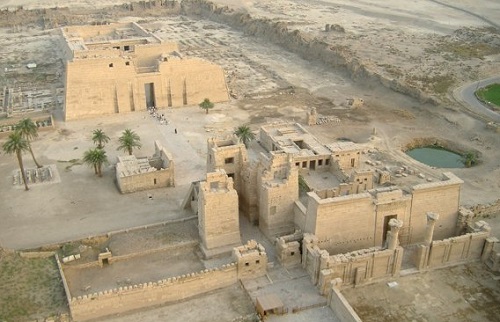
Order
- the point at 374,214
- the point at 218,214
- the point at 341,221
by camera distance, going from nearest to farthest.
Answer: the point at 341,221 → the point at 374,214 → the point at 218,214

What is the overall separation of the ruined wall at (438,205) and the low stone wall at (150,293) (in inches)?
510

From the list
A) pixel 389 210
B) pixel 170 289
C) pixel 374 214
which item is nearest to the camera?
pixel 170 289

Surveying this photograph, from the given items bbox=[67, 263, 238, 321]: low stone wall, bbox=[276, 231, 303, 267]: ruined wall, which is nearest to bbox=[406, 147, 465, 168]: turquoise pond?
bbox=[276, 231, 303, 267]: ruined wall

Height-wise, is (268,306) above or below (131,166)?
below

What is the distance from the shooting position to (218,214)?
38312 millimetres

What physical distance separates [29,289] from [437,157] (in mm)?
40934

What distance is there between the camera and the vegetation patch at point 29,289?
3228 centimetres

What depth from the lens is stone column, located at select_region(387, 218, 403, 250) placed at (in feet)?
111

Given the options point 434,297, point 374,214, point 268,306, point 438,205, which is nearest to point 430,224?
point 374,214

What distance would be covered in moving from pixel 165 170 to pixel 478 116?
126ft

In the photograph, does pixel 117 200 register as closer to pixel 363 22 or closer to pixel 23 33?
pixel 23 33

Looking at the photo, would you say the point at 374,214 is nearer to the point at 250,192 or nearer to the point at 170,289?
the point at 250,192

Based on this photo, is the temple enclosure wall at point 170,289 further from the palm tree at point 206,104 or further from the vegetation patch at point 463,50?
the vegetation patch at point 463,50

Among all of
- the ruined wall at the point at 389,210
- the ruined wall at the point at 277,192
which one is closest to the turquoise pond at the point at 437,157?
the ruined wall at the point at 389,210
